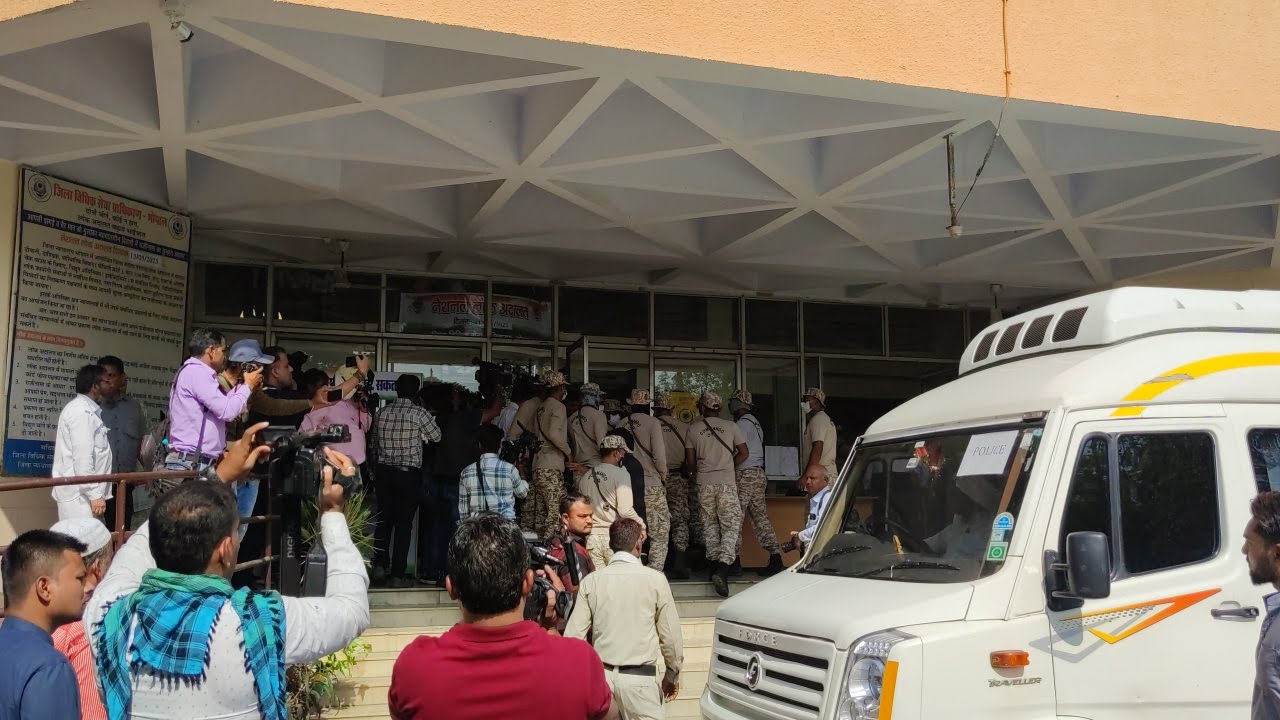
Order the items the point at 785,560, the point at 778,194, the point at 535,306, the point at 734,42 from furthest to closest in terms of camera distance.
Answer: the point at 535,306, the point at 785,560, the point at 778,194, the point at 734,42

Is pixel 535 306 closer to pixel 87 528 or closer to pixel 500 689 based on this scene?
pixel 87 528

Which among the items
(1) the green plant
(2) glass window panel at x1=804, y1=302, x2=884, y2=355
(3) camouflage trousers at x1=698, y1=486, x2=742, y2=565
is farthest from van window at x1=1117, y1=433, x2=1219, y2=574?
(2) glass window panel at x1=804, y1=302, x2=884, y2=355

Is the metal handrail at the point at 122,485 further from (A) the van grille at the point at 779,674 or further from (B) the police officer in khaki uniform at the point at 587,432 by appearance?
(B) the police officer in khaki uniform at the point at 587,432

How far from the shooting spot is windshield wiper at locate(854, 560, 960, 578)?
15.2ft

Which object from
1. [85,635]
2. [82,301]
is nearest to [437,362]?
[82,301]

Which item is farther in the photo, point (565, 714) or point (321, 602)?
point (321, 602)

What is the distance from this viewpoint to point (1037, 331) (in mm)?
5641

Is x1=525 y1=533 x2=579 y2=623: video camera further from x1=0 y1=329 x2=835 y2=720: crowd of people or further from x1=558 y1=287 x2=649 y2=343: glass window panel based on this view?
x1=558 y1=287 x2=649 y2=343: glass window panel

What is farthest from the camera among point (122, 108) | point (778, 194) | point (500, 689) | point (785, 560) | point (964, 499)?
point (785, 560)

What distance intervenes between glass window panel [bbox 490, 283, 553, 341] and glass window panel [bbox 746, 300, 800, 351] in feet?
9.10

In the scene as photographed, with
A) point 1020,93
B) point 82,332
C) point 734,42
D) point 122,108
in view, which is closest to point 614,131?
point 734,42

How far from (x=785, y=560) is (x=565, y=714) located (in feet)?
30.6

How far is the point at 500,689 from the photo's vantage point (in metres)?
2.64

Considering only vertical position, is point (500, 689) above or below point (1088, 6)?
below
